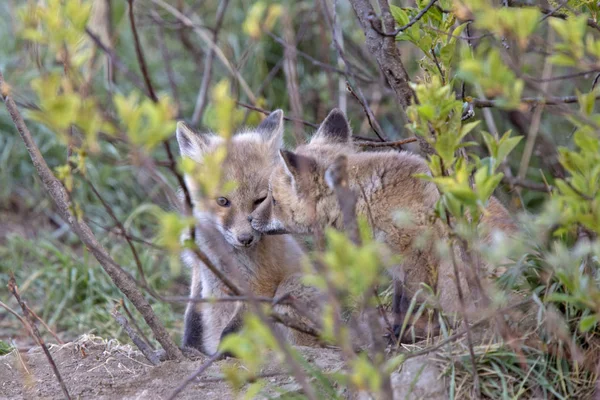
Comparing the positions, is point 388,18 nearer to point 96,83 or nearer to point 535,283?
point 535,283

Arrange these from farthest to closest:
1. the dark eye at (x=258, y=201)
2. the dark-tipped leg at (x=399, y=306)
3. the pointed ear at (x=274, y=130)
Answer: the pointed ear at (x=274, y=130) < the dark eye at (x=258, y=201) < the dark-tipped leg at (x=399, y=306)

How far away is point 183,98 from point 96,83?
955 millimetres

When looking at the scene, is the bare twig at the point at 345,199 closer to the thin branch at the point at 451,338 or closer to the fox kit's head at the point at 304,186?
the thin branch at the point at 451,338

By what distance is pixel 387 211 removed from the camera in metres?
3.79

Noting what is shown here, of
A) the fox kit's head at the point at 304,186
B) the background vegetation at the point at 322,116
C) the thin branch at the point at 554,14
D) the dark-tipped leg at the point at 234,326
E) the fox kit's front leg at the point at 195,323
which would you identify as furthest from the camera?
the fox kit's front leg at the point at 195,323

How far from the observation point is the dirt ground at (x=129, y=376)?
10.2ft

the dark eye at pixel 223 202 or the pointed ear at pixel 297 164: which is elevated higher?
the pointed ear at pixel 297 164

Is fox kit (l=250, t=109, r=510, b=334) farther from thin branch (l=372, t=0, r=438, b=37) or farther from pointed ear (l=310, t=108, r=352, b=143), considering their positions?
thin branch (l=372, t=0, r=438, b=37)

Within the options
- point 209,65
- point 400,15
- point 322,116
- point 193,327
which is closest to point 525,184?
point 400,15

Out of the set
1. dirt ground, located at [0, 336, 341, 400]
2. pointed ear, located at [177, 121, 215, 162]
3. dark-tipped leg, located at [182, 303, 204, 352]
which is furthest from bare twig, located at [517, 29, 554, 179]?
dark-tipped leg, located at [182, 303, 204, 352]

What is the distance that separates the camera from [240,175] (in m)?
4.75

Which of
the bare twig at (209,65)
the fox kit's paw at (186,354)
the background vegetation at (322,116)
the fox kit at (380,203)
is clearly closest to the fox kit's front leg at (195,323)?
the background vegetation at (322,116)

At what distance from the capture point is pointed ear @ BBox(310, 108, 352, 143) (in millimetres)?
4492

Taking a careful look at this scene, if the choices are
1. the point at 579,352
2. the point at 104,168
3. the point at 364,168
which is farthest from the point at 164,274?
the point at 579,352
